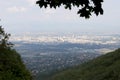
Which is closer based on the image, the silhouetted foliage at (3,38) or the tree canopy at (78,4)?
the tree canopy at (78,4)

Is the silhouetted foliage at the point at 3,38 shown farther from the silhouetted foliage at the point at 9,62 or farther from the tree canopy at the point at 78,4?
the tree canopy at the point at 78,4

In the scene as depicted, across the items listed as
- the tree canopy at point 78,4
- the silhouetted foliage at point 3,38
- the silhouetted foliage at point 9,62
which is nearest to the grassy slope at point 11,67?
the silhouetted foliage at point 9,62

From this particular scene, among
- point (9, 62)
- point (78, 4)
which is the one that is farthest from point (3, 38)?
point (78, 4)

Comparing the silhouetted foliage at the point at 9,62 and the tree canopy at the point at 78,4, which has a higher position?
the tree canopy at the point at 78,4

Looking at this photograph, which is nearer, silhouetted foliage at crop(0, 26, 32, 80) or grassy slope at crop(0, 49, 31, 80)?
grassy slope at crop(0, 49, 31, 80)

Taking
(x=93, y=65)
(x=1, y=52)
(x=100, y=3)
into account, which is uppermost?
(x=100, y=3)

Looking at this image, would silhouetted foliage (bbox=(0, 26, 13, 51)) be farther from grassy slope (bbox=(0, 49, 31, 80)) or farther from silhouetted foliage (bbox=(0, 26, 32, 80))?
grassy slope (bbox=(0, 49, 31, 80))

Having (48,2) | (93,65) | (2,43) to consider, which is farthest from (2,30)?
(93,65)

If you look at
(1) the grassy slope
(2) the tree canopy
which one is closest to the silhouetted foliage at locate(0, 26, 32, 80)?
(1) the grassy slope

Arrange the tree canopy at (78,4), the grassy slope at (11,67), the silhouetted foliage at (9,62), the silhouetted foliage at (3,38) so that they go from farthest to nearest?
the silhouetted foliage at (3,38), the silhouetted foliage at (9,62), the grassy slope at (11,67), the tree canopy at (78,4)

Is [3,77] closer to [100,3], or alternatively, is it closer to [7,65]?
[7,65]

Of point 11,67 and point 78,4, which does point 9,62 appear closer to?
point 11,67
